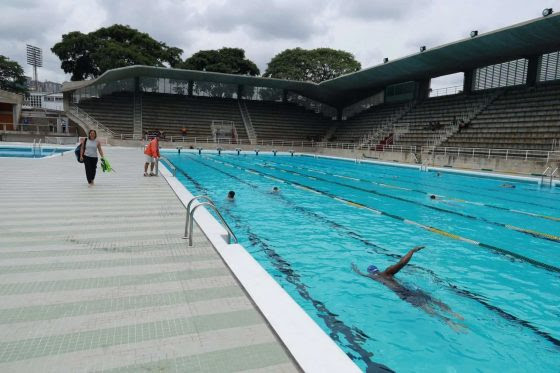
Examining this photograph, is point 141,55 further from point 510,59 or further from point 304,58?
point 510,59

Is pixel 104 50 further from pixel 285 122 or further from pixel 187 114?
pixel 285 122

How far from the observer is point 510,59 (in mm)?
25078

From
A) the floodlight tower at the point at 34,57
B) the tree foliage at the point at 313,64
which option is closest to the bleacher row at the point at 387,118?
the tree foliage at the point at 313,64

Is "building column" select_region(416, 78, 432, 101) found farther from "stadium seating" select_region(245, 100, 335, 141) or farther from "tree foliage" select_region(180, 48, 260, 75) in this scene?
"tree foliage" select_region(180, 48, 260, 75)

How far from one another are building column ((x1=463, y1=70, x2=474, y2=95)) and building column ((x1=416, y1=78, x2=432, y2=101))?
3887 mm

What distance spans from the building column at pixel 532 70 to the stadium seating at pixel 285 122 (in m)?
19.6

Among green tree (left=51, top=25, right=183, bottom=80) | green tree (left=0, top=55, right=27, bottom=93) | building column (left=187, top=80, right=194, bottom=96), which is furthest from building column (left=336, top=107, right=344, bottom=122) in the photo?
green tree (left=0, top=55, right=27, bottom=93)

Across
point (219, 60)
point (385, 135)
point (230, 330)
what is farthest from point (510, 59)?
point (219, 60)

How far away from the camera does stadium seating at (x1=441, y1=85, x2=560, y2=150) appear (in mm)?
19781

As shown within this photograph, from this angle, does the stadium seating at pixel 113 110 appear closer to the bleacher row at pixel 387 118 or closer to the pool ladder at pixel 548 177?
the bleacher row at pixel 387 118

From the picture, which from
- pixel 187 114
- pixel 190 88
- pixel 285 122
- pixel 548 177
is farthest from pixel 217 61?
pixel 548 177

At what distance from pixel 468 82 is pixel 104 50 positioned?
3978cm

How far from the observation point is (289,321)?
2650 millimetres

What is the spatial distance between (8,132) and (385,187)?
32413 millimetres
